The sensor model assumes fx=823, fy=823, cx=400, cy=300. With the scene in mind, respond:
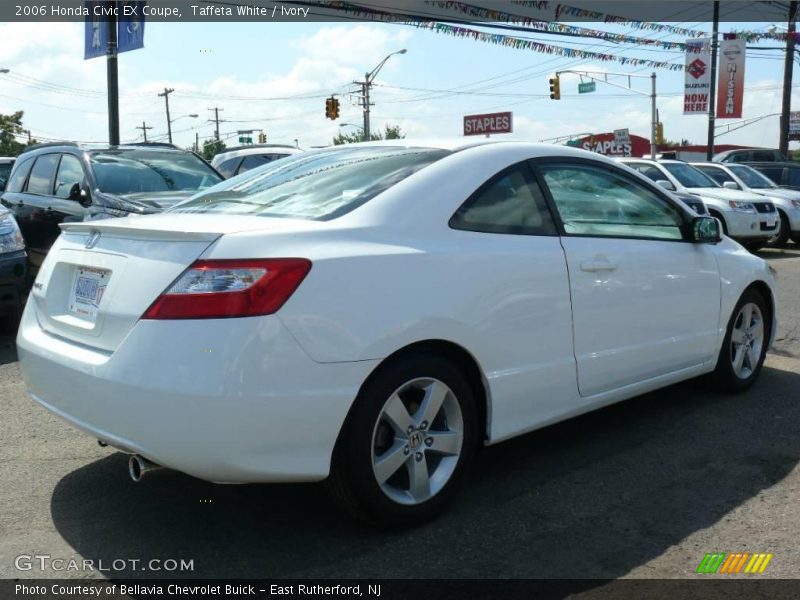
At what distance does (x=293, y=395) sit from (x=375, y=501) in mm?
590

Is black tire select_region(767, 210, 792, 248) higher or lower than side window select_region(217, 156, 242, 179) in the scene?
lower

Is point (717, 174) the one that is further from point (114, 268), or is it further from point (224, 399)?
point (224, 399)

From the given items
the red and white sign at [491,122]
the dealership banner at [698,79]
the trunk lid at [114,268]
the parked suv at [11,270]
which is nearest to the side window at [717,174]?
the dealership banner at [698,79]

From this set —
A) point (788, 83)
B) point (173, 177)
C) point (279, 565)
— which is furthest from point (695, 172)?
point (788, 83)

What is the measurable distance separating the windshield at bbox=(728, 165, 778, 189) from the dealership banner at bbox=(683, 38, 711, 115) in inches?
420

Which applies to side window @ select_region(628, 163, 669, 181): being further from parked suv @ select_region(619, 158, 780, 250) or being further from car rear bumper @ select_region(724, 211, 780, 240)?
car rear bumper @ select_region(724, 211, 780, 240)

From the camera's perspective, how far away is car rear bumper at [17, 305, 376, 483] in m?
2.81

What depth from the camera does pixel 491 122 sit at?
50.4 meters

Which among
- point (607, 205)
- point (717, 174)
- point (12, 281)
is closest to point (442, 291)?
point (607, 205)

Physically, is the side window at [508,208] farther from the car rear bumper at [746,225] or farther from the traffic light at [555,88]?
the traffic light at [555,88]

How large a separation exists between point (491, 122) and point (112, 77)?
38.4 metres

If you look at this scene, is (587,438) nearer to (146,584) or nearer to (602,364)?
(602,364)

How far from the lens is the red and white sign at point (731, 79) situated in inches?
1099

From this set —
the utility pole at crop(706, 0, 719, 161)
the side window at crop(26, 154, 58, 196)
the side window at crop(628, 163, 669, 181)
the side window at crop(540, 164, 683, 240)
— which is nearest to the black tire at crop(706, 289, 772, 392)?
the side window at crop(540, 164, 683, 240)
